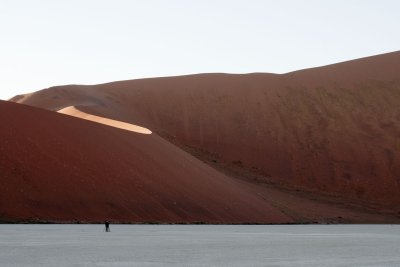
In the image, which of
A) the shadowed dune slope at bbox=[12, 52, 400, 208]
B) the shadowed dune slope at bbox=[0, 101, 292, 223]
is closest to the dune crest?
the shadowed dune slope at bbox=[12, 52, 400, 208]

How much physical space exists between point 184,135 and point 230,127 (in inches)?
188

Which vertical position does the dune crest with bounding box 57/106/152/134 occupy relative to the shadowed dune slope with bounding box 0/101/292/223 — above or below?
above

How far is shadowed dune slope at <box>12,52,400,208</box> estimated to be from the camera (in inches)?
3071

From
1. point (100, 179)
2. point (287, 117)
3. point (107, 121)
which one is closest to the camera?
point (100, 179)

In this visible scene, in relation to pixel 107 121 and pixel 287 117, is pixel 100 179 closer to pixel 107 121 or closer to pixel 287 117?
pixel 107 121

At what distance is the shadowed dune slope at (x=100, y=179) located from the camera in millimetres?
48969

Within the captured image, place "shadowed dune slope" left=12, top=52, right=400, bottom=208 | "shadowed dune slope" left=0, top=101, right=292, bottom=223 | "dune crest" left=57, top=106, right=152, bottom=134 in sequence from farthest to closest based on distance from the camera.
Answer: "shadowed dune slope" left=12, top=52, right=400, bottom=208 → "dune crest" left=57, top=106, right=152, bottom=134 → "shadowed dune slope" left=0, top=101, right=292, bottom=223

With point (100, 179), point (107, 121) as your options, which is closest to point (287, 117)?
point (107, 121)

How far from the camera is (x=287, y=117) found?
8906 centimetres

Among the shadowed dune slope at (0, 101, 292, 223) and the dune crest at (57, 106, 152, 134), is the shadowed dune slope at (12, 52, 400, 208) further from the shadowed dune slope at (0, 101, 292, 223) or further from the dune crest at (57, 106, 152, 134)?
the shadowed dune slope at (0, 101, 292, 223)

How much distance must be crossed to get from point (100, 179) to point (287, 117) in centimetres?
3856

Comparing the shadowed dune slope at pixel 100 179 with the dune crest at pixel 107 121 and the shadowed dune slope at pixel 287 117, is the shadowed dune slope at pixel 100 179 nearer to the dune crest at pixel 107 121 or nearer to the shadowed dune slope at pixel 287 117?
the dune crest at pixel 107 121

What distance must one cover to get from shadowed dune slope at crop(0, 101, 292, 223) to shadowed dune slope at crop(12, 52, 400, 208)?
583 inches
